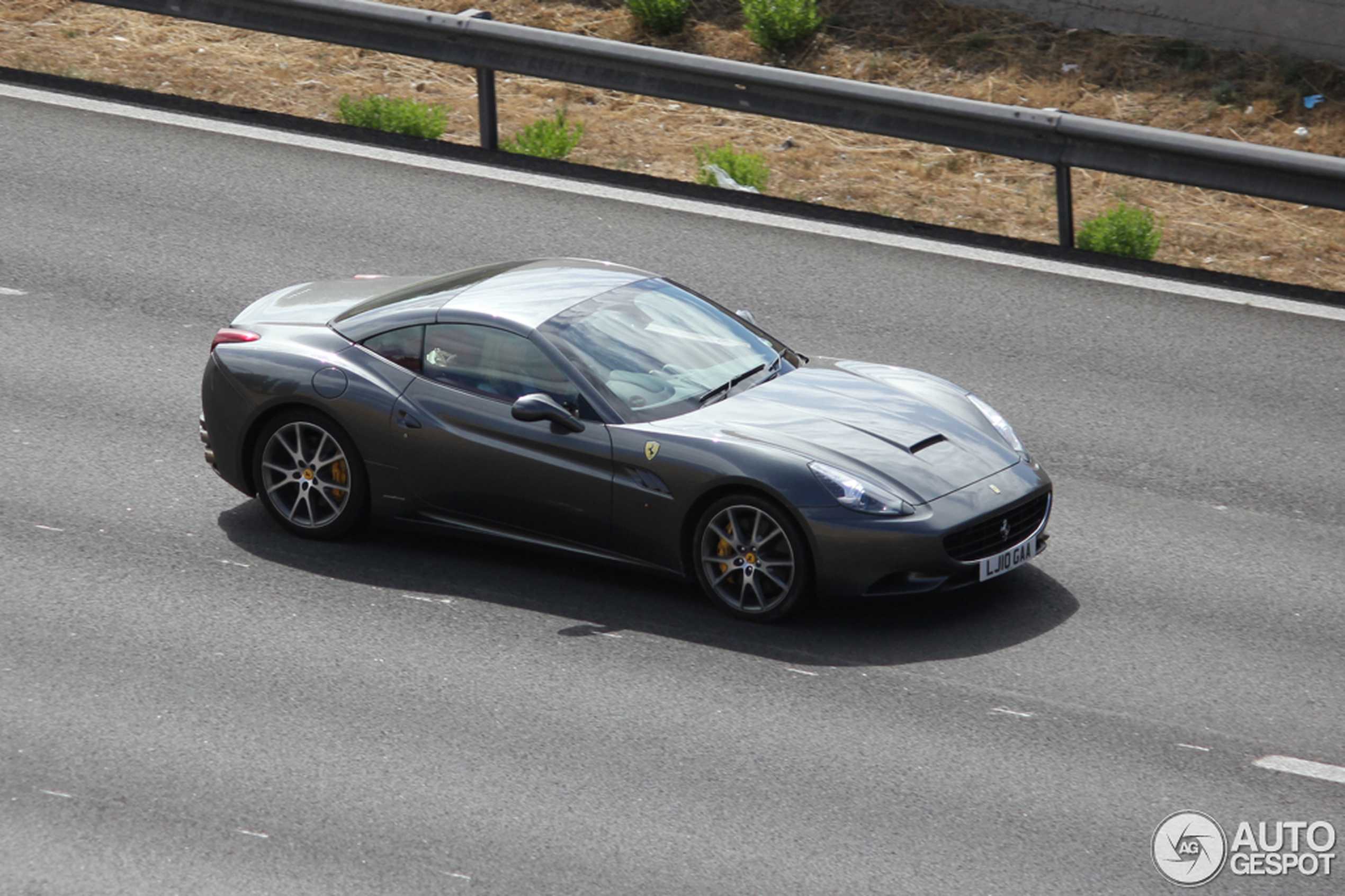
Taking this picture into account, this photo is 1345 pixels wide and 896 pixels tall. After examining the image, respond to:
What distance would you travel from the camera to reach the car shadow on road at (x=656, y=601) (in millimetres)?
7477

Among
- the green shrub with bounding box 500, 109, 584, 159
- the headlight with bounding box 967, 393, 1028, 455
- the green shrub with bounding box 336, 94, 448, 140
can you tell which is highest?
the green shrub with bounding box 336, 94, 448, 140

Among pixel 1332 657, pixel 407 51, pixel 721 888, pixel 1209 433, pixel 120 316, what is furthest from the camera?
pixel 407 51

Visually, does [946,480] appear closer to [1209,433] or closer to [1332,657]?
[1332,657]

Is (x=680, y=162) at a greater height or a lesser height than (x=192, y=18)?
lesser

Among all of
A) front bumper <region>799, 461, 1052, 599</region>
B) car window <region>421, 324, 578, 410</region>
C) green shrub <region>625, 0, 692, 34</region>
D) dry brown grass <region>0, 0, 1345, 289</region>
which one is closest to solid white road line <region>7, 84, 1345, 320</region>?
dry brown grass <region>0, 0, 1345, 289</region>

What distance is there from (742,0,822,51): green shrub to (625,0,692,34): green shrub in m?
0.73

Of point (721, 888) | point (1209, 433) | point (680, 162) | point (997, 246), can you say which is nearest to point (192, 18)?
point (680, 162)

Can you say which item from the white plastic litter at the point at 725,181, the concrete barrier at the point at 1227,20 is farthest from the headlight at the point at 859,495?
the concrete barrier at the point at 1227,20

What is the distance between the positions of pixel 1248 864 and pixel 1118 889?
0.54m

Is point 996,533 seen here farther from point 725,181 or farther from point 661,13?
point 661,13

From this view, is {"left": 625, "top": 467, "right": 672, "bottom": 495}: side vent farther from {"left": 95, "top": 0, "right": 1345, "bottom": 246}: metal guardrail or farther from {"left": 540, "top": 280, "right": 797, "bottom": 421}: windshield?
{"left": 95, "top": 0, "right": 1345, "bottom": 246}: metal guardrail

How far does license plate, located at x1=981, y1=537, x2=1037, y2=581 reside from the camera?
7551 mm

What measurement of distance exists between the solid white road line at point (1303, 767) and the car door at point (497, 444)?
3.12m

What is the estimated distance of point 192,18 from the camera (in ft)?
47.6
